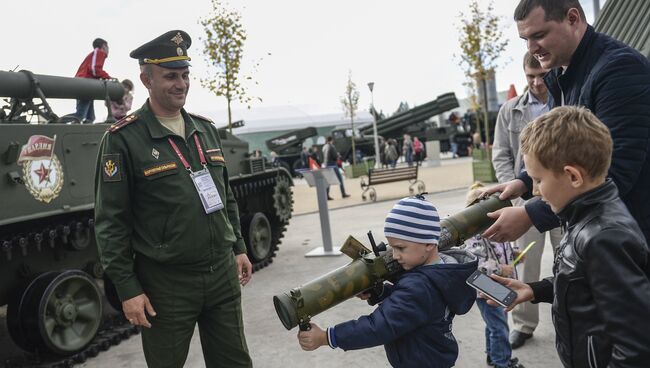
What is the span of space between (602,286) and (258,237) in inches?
261

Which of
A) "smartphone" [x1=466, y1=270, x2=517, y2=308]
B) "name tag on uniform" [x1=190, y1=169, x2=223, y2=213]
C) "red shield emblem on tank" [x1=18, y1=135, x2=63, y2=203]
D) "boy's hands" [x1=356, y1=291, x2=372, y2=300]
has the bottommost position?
"boy's hands" [x1=356, y1=291, x2=372, y2=300]

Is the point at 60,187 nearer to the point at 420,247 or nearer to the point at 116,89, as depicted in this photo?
the point at 116,89

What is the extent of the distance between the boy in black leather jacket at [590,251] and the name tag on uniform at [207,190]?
4.93 feet

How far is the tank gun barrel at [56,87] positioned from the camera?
5.45 meters

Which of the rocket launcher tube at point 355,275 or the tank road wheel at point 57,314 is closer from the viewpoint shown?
the rocket launcher tube at point 355,275

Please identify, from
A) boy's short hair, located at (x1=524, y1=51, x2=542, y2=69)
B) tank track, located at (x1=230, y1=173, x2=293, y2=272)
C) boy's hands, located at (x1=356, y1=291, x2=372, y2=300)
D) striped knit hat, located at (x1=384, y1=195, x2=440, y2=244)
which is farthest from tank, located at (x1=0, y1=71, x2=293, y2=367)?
boy's short hair, located at (x1=524, y1=51, x2=542, y2=69)

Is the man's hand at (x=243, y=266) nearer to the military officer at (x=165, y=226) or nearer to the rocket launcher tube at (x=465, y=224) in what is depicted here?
the military officer at (x=165, y=226)

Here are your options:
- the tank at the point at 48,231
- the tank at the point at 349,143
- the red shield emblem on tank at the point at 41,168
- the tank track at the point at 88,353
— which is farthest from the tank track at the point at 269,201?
the tank at the point at 349,143

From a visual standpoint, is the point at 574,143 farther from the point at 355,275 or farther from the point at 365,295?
the point at 365,295

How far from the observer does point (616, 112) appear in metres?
2.09

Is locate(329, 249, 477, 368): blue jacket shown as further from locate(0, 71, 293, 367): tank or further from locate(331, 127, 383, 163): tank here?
locate(331, 127, 383, 163): tank

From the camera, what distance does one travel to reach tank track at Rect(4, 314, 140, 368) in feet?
14.8

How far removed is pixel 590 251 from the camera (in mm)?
1556

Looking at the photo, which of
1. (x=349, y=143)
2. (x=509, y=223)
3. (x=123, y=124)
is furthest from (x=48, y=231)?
(x=349, y=143)
